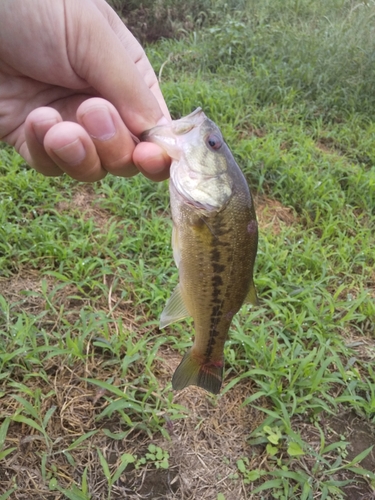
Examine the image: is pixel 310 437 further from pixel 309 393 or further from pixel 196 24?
pixel 196 24

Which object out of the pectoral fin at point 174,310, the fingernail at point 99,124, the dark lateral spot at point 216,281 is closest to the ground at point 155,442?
the pectoral fin at point 174,310

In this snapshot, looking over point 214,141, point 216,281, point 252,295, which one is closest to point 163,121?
point 214,141

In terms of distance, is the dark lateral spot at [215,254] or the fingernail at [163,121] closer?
the dark lateral spot at [215,254]

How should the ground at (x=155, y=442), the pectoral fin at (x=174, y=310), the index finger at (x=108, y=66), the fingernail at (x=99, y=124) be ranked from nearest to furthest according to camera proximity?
1. the fingernail at (x=99, y=124)
2. the index finger at (x=108, y=66)
3. the pectoral fin at (x=174, y=310)
4. the ground at (x=155, y=442)

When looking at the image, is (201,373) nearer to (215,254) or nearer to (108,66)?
(215,254)

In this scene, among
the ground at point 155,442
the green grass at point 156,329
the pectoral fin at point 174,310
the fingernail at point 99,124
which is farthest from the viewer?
the green grass at point 156,329

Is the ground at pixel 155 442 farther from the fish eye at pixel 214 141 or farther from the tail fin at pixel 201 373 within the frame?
the fish eye at pixel 214 141

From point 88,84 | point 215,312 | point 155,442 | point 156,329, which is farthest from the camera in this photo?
point 156,329
